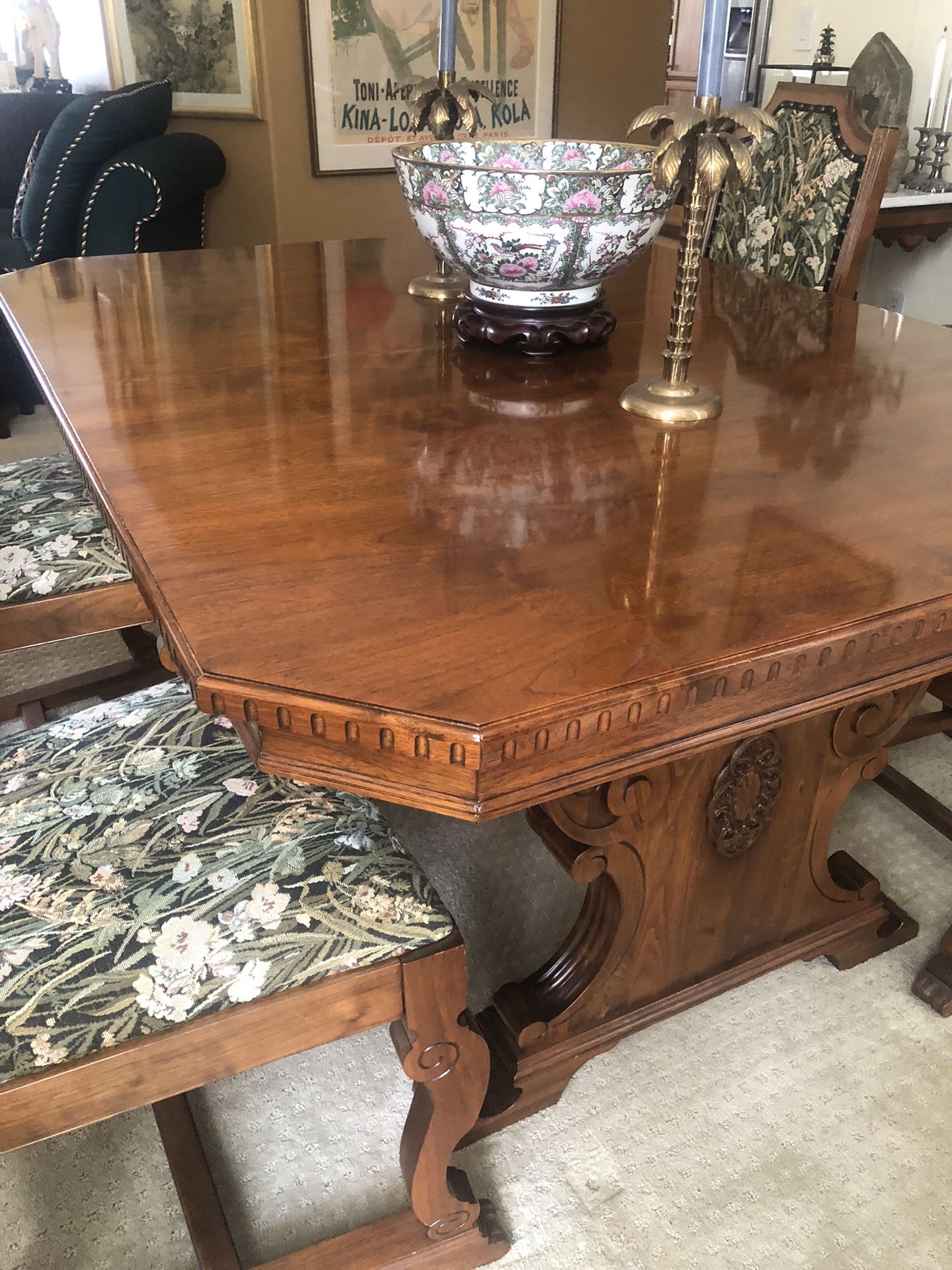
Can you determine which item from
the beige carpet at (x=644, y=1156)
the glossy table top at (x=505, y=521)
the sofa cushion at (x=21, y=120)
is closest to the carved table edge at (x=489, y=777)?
the glossy table top at (x=505, y=521)

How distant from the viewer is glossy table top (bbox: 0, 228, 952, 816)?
2.08 feet

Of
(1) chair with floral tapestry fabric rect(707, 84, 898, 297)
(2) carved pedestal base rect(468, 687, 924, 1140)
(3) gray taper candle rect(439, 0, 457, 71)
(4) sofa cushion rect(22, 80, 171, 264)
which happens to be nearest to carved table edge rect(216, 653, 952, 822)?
(2) carved pedestal base rect(468, 687, 924, 1140)

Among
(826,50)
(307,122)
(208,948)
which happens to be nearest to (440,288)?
(208,948)

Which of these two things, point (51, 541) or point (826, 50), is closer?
point (51, 541)

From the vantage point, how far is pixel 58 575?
128 cm

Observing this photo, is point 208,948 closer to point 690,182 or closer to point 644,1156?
point 644,1156

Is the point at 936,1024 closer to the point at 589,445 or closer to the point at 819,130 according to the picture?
the point at 589,445

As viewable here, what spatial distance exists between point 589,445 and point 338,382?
1.08 ft

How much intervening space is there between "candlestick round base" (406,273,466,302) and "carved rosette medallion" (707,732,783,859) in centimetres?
84

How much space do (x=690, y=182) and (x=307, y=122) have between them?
2847 mm

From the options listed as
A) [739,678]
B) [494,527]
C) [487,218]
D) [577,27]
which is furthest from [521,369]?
[577,27]

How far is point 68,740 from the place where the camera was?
1.03 meters

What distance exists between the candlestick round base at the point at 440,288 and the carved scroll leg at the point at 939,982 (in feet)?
3.79

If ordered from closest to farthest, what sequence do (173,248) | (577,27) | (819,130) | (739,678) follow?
(739,678) → (819,130) → (173,248) → (577,27)
